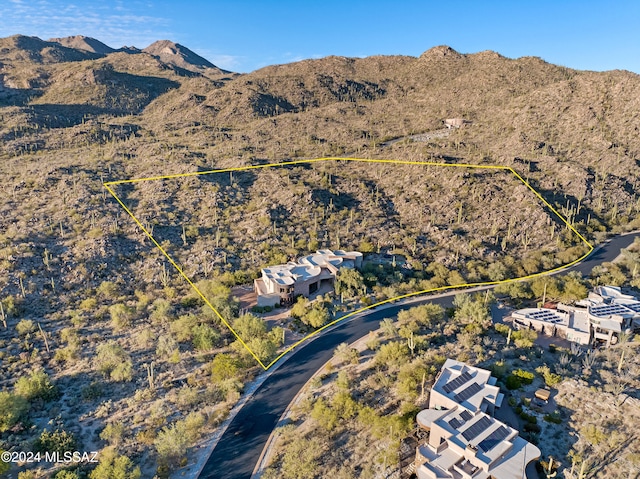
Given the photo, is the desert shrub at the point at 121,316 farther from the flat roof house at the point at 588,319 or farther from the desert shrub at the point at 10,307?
the flat roof house at the point at 588,319

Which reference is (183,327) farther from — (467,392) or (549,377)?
(549,377)

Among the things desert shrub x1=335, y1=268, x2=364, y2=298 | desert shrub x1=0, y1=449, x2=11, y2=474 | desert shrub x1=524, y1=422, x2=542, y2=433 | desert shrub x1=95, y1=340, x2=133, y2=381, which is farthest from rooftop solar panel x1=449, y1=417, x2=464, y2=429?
desert shrub x1=0, y1=449, x2=11, y2=474

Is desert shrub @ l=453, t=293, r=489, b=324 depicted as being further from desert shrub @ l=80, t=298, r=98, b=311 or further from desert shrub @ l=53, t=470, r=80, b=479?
desert shrub @ l=80, t=298, r=98, b=311

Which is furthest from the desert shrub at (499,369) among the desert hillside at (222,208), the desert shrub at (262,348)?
the desert shrub at (262,348)

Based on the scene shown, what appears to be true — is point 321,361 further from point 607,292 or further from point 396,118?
point 396,118

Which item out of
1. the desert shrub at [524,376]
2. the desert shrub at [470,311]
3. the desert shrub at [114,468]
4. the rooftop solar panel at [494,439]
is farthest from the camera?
the desert shrub at [470,311]
